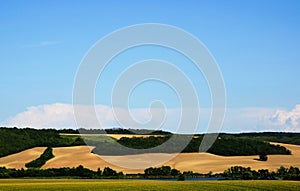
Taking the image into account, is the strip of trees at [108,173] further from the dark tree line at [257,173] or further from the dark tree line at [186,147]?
the dark tree line at [186,147]

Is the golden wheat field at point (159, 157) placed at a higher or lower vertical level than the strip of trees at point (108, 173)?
higher

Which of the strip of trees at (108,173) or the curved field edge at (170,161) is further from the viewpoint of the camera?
the curved field edge at (170,161)

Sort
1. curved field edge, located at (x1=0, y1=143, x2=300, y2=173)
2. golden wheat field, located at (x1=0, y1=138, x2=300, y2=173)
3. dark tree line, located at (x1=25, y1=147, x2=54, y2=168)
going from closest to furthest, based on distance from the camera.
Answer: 1. curved field edge, located at (x1=0, y1=143, x2=300, y2=173)
2. golden wheat field, located at (x1=0, y1=138, x2=300, y2=173)
3. dark tree line, located at (x1=25, y1=147, x2=54, y2=168)

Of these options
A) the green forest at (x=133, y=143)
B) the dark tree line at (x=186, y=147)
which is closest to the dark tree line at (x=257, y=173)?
the dark tree line at (x=186, y=147)

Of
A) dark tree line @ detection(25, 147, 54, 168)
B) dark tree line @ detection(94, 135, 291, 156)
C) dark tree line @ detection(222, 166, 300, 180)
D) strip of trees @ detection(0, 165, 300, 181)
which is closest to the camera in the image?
dark tree line @ detection(222, 166, 300, 180)

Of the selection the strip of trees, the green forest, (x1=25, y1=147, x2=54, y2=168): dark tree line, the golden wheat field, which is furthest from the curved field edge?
the green forest

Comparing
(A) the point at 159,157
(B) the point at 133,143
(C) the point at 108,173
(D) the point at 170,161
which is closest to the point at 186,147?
(D) the point at 170,161

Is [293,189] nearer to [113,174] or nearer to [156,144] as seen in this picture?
[113,174]

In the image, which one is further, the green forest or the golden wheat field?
the green forest

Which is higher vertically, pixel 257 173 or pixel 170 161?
pixel 170 161

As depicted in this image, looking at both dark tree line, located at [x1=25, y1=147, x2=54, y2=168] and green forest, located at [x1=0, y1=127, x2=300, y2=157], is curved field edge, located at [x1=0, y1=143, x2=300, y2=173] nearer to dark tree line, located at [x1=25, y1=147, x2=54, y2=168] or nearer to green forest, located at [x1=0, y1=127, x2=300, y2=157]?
dark tree line, located at [x1=25, y1=147, x2=54, y2=168]

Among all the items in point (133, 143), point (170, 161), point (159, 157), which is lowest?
point (170, 161)

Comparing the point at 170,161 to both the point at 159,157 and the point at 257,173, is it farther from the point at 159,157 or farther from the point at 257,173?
the point at 257,173

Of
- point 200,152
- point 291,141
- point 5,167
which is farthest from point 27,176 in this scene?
point 291,141
